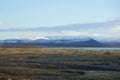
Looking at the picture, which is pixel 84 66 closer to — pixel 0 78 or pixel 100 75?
pixel 100 75

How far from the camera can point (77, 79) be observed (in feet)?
110

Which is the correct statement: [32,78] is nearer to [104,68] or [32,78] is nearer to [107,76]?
[107,76]

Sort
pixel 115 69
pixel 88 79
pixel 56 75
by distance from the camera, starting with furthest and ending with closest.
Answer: pixel 115 69
pixel 56 75
pixel 88 79

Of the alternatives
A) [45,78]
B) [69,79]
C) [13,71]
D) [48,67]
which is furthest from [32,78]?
[48,67]

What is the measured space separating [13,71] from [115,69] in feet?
39.6

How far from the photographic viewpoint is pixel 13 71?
39.4m

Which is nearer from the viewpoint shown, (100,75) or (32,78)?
(32,78)

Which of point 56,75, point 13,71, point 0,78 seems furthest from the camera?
point 13,71

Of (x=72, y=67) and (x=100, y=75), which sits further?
(x=72, y=67)

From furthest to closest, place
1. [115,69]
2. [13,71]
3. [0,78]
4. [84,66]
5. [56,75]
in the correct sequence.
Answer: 1. [84,66]
2. [115,69]
3. [13,71]
4. [56,75]
5. [0,78]

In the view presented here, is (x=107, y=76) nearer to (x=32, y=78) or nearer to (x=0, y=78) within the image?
(x=32, y=78)

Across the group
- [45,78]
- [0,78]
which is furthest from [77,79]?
[0,78]

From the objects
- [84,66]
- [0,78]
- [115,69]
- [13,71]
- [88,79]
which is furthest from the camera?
[84,66]

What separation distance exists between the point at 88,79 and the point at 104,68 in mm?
10708
